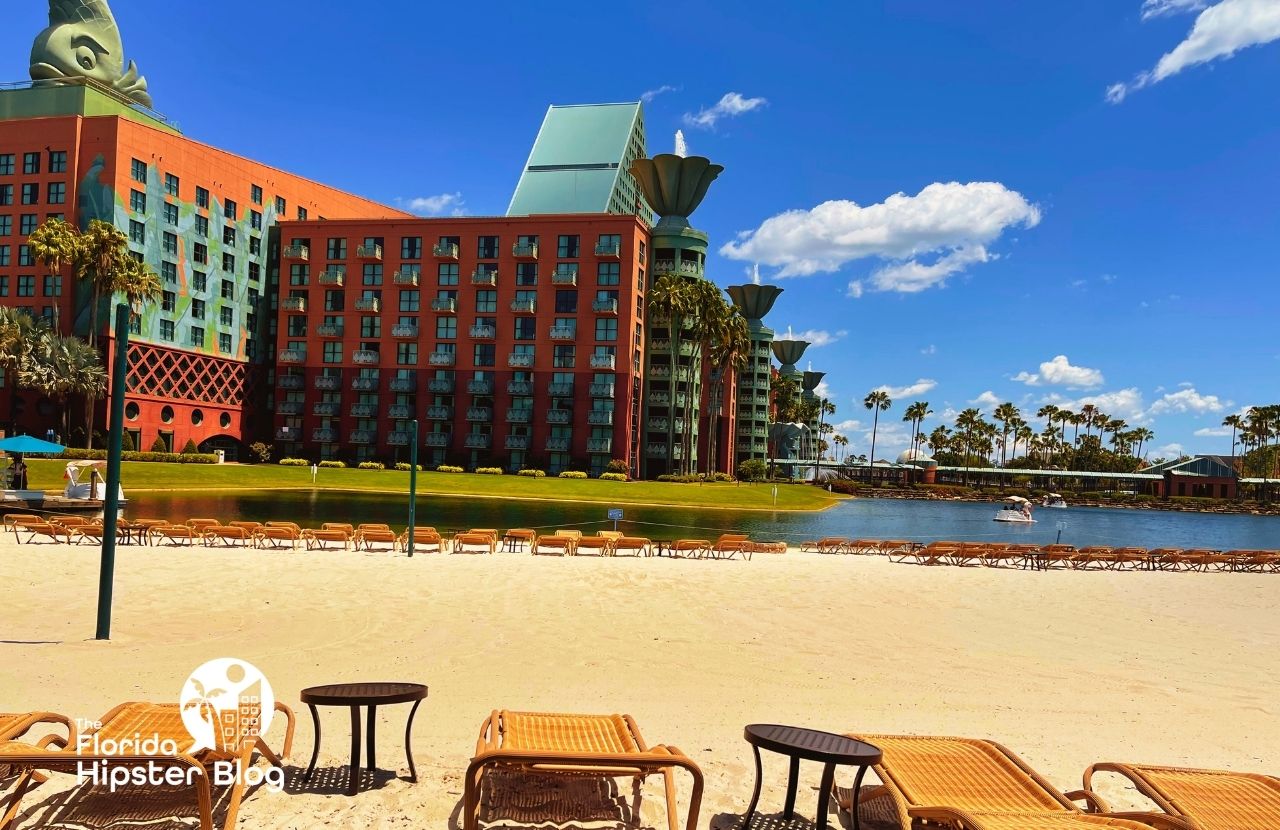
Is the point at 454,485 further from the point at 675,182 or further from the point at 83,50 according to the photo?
the point at 83,50

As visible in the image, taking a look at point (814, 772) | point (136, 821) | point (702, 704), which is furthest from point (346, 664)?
point (814, 772)

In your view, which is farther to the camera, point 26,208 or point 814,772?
point 26,208

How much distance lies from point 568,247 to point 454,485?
25.2 m

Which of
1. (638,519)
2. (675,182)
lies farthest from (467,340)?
(638,519)

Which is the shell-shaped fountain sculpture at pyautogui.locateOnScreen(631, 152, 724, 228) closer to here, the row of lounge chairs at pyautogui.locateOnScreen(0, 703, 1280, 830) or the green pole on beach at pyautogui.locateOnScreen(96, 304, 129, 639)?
the green pole on beach at pyautogui.locateOnScreen(96, 304, 129, 639)

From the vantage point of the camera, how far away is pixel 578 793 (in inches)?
214

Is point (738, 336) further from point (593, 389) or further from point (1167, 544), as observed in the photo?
point (1167, 544)

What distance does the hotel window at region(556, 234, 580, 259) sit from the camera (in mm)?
70062

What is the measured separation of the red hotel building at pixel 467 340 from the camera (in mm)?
69500

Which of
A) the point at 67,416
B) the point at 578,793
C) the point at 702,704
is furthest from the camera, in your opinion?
the point at 67,416

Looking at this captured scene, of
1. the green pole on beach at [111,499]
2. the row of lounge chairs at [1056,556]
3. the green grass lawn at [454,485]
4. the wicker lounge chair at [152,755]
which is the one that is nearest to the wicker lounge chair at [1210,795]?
the wicker lounge chair at [152,755]

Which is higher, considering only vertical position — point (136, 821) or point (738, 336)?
point (738, 336)

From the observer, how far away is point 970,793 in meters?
4.90

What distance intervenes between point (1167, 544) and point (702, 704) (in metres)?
49.7
